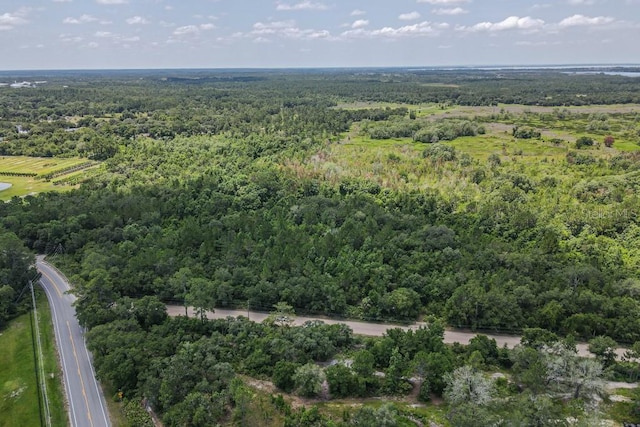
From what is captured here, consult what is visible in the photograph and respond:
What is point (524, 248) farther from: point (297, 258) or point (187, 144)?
point (187, 144)

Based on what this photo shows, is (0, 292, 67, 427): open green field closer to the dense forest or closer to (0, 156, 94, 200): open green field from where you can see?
the dense forest

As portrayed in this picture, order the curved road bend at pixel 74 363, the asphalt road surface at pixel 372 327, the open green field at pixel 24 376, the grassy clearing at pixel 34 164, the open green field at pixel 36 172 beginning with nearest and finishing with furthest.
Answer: the curved road bend at pixel 74 363, the open green field at pixel 24 376, the asphalt road surface at pixel 372 327, the open green field at pixel 36 172, the grassy clearing at pixel 34 164

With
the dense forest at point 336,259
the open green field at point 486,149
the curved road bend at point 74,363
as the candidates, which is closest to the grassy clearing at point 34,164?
the dense forest at point 336,259

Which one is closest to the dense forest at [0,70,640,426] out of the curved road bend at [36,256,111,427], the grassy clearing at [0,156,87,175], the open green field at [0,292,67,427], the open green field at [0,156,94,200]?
the curved road bend at [36,256,111,427]

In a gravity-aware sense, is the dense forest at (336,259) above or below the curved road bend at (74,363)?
above

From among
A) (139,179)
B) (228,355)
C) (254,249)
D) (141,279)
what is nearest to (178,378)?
(228,355)

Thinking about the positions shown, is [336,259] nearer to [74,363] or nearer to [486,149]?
[74,363]

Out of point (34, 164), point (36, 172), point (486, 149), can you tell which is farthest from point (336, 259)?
point (34, 164)

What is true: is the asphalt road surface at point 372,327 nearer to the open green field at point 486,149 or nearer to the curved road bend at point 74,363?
the curved road bend at point 74,363
